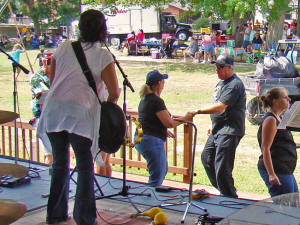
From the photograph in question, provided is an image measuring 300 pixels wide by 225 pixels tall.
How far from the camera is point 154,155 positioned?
4.98m

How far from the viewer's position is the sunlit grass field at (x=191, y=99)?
7160 millimetres

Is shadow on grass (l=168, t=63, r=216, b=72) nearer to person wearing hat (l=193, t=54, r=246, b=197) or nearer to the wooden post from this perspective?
the wooden post

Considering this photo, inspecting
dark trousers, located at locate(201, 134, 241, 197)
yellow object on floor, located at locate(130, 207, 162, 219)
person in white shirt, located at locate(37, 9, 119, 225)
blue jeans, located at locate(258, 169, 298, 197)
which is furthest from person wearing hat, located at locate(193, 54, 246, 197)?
person in white shirt, located at locate(37, 9, 119, 225)

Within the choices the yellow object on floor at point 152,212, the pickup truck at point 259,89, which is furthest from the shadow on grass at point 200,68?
the yellow object on floor at point 152,212

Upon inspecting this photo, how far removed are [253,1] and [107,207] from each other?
16.9 meters

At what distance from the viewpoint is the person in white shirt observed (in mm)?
3646

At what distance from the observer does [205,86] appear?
56.1 ft

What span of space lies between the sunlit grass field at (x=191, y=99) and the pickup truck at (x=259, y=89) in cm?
27

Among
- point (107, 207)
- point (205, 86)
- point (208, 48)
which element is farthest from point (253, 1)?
point (107, 207)

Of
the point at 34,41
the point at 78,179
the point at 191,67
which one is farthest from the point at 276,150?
the point at 34,41

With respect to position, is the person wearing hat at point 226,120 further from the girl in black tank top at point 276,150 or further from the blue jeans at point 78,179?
the blue jeans at point 78,179

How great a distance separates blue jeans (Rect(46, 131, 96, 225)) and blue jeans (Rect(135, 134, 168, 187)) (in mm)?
1234

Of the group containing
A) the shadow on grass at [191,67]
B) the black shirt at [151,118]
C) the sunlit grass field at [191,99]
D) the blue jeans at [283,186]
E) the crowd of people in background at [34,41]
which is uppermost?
the crowd of people in background at [34,41]

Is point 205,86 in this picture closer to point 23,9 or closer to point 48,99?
point 48,99
